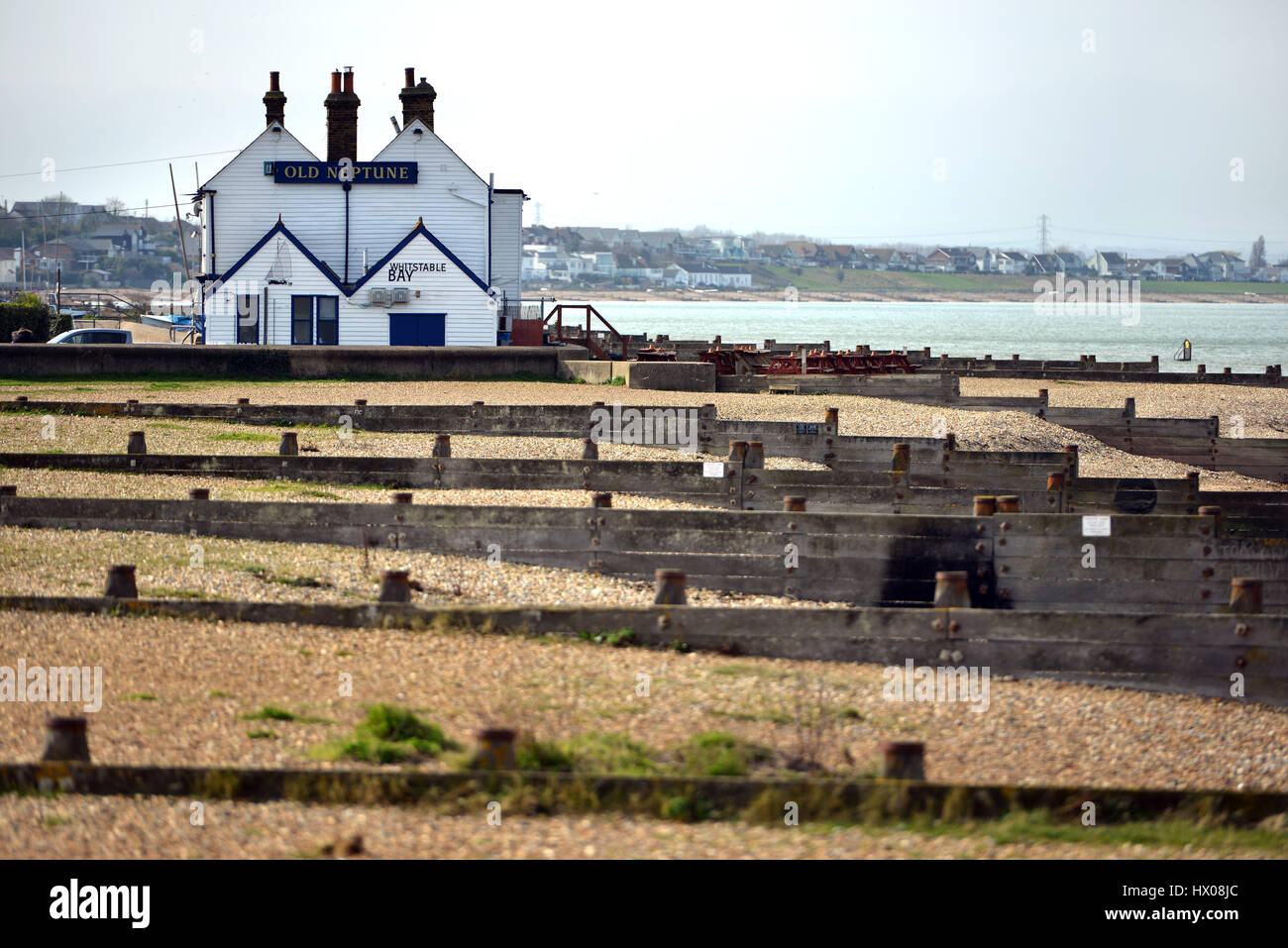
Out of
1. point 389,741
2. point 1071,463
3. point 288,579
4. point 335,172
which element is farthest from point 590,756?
point 335,172

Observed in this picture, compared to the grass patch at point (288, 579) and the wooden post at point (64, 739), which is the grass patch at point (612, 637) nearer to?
the grass patch at point (288, 579)

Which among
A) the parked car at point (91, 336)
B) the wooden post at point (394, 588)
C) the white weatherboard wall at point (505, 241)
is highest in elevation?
the white weatherboard wall at point (505, 241)

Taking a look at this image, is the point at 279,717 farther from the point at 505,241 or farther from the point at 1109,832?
the point at 505,241

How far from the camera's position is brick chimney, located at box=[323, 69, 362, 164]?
4519 centimetres

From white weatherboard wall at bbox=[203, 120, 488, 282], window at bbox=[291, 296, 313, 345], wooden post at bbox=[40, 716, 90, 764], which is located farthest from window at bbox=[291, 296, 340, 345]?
wooden post at bbox=[40, 716, 90, 764]

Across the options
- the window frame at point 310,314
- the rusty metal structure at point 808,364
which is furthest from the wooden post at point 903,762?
the window frame at point 310,314

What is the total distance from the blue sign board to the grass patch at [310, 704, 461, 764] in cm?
3834

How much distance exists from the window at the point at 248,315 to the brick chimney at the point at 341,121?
228 inches

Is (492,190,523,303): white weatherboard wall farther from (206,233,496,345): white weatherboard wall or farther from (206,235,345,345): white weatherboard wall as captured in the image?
(206,235,345,345): white weatherboard wall

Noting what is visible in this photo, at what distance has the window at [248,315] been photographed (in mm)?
42875

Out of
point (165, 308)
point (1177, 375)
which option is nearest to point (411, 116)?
point (1177, 375)

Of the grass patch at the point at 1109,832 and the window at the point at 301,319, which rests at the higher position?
the window at the point at 301,319

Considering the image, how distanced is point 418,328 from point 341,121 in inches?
323
